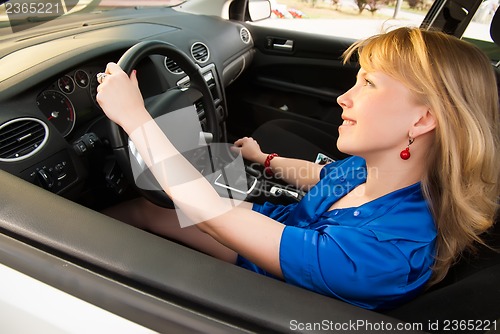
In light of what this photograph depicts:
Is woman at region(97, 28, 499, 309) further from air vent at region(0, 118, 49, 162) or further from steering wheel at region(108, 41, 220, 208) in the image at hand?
air vent at region(0, 118, 49, 162)

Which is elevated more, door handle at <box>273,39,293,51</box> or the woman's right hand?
door handle at <box>273,39,293,51</box>

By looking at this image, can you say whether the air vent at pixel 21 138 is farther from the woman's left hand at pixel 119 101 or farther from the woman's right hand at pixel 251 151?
the woman's right hand at pixel 251 151

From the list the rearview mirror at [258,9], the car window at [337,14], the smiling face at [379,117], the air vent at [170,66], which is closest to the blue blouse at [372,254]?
the smiling face at [379,117]

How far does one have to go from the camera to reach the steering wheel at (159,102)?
3.80 ft

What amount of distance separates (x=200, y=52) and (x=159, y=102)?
3.08 ft

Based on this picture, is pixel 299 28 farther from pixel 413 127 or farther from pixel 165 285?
A: pixel 165 285

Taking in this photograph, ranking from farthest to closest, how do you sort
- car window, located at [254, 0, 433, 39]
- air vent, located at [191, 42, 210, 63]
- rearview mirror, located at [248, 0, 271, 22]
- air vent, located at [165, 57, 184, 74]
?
rearview mirror, located at [248, 0, 271, 22] → car window, located at [254, 0, 433, 39] → air vent, located at [191, 42, 210, 63] → air vent, located at [165, 57, 184, 74]

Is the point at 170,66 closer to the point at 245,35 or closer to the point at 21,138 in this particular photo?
the point at 21,138

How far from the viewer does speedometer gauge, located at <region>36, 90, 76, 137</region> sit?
1.31 meters

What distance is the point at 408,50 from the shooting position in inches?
38.3

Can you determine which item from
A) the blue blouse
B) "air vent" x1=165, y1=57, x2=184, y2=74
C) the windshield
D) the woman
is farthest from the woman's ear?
the windshield

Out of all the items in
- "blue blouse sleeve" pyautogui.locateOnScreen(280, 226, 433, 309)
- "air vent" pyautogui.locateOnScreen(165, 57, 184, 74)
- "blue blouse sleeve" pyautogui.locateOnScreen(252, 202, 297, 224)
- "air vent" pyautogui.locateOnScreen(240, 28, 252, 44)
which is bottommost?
"blue blouse sleeve" pyautogui.locateOnScreen(252, 202, 297, 224)

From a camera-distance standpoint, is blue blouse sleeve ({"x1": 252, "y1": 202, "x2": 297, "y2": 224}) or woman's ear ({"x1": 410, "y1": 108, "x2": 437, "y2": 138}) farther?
blue blouse sleeve ({"x1": 252, "y1": 202, "x2": 297, "y2": 224})

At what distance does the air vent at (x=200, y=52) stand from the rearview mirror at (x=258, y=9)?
0.75 metres
